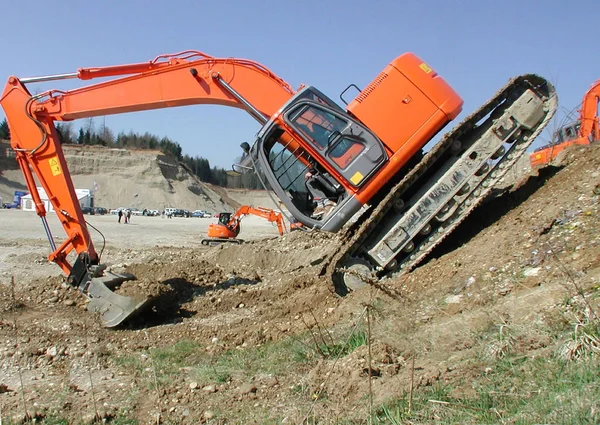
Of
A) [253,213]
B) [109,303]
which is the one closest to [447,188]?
[109,303]

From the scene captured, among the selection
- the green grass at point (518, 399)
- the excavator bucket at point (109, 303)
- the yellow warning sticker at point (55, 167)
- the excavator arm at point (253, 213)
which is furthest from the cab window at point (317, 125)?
the excavator arm at point (253, 213)

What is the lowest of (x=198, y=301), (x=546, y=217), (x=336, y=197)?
(x=198, y=301)

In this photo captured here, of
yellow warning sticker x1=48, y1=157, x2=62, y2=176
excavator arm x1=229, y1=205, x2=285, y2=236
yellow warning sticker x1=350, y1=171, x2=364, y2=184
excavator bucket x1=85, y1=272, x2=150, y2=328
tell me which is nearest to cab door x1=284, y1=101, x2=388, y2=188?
yellow warning sticker x1=350, y1=171, x2=364, y2=184

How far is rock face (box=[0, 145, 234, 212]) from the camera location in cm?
7612

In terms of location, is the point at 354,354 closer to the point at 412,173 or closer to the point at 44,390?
the point at 44,390

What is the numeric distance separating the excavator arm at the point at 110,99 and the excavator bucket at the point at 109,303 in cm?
100

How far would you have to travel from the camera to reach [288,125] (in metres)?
8.16

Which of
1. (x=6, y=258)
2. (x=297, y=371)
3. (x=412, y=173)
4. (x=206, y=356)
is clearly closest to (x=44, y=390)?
(x=206, y=356)

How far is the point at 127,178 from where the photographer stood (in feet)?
261

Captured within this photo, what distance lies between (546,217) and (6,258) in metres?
11.9

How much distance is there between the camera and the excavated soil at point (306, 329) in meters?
4.18

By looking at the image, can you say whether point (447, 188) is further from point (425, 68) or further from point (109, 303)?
point (109, 303)

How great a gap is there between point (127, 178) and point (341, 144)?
75639 mm

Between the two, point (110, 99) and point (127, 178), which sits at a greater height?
point (110, 99)
